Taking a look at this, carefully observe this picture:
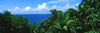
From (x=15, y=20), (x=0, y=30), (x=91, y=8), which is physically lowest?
(x=0, y=30)

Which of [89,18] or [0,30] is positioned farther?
[0,30]

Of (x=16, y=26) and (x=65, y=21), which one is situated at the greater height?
(x=65, y=21)

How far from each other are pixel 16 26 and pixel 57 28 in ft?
15.2

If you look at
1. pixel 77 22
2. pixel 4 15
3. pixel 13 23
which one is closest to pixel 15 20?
pixel 13 23

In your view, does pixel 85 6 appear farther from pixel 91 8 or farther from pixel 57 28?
pixel 57 28

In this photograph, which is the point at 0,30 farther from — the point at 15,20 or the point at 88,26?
the point at 88,26

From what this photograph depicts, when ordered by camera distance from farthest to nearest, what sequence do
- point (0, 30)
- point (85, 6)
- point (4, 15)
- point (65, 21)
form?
point (4, 15) → point (0, 30) → point (85, 6) → point (65, 21)

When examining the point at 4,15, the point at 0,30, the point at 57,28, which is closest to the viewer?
the point at 57,28

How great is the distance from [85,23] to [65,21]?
0.59 metres

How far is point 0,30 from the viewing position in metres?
6.23

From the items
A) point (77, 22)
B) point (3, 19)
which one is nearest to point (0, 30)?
point (3, 19)

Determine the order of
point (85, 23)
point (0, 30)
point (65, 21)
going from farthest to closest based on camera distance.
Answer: point (0, 30) < point (85, 23) < point (65, 21)

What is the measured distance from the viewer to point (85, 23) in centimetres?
280

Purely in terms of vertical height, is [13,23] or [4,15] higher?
[4,15]
